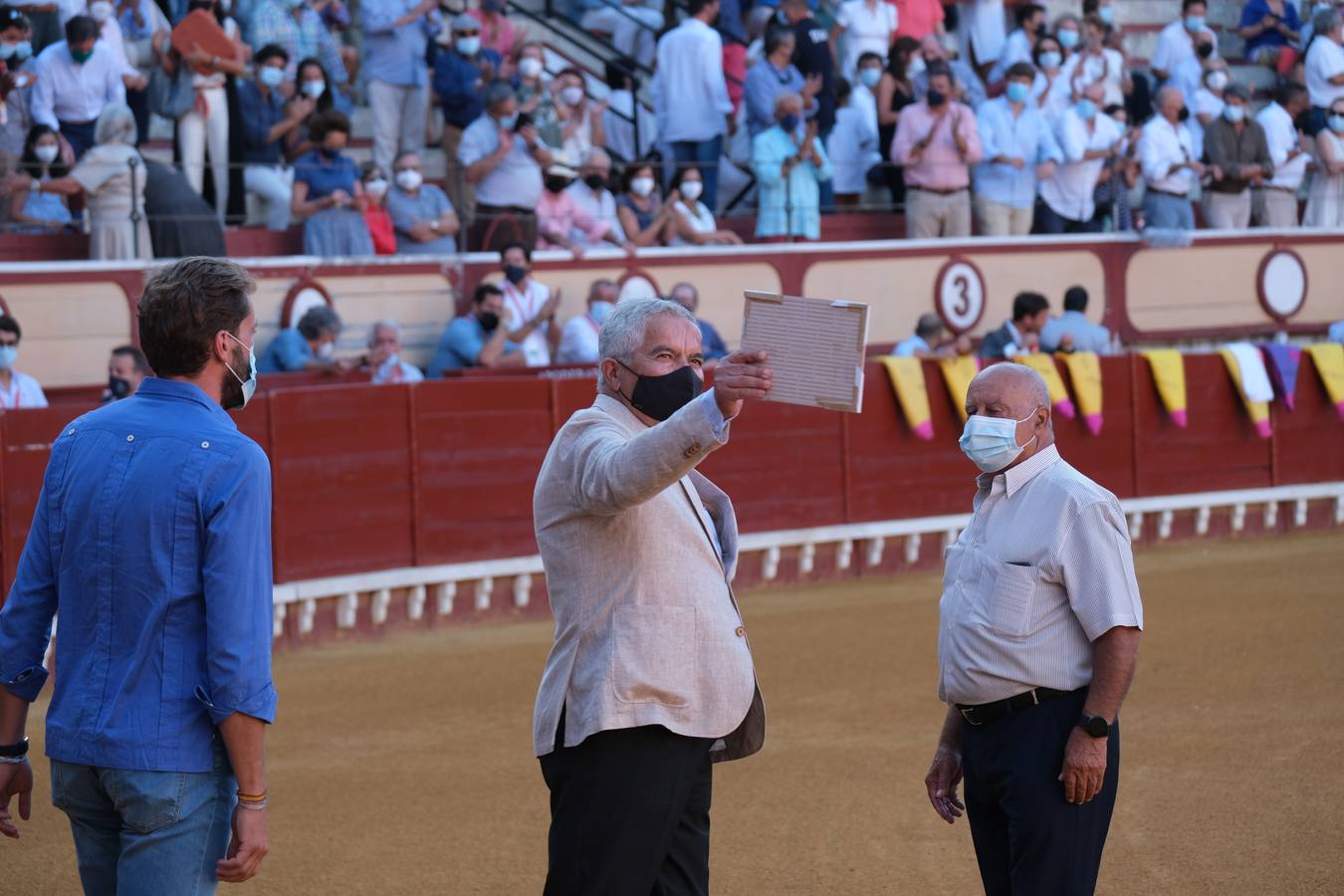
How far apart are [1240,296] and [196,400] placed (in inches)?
549

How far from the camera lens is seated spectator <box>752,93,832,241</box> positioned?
12.3 meters

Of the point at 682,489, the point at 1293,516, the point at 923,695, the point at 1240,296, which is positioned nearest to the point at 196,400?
the point at 682,489

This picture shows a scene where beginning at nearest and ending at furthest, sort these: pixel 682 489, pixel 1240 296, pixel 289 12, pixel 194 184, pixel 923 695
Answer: pixel 682 489 < pixel 923 695 < pixel 194 184 < pixel 289 12 < pixel 1240 296

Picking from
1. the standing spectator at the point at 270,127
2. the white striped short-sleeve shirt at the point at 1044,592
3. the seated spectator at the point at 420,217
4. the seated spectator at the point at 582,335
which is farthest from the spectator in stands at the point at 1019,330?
the white striped short-sleeve shirt at the point at 1044,592

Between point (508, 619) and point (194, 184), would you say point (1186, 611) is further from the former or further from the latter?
point (194, 184)

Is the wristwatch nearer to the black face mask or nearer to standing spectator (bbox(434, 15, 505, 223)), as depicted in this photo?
the black face mask

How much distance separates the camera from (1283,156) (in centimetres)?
1525

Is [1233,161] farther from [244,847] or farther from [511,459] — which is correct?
[244,847]

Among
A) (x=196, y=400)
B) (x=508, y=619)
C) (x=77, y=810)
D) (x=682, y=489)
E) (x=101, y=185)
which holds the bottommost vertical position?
(x=508, y=619)

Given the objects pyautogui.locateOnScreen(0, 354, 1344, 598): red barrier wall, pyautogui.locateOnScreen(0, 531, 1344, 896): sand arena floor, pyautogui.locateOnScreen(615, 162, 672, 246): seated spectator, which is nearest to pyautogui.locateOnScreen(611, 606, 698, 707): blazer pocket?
pyautogui.locateOnScreen(0, 531, 1344, 896): sand arena floor

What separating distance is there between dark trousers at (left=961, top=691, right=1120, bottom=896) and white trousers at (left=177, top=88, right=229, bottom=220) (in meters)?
7.90

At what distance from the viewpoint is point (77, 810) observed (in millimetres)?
2715

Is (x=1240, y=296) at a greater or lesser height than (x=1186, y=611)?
greater

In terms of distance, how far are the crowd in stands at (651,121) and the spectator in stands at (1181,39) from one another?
28 millimetres
